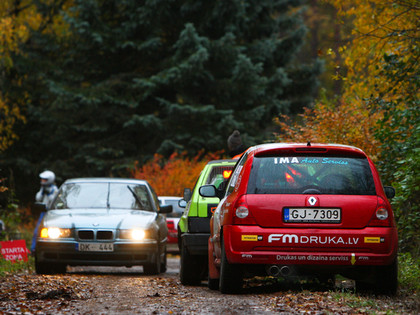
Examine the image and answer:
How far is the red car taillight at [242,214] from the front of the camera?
8727 mm

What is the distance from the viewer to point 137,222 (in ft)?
45.8

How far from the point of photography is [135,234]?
13.8m

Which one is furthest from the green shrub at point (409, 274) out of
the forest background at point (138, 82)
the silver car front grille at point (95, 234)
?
the forest background at point (138, 82)

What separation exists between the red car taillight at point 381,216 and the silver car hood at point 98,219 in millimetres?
5878

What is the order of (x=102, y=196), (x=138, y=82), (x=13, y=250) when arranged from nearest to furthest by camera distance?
(x=102, y=196)
(x=13, y=250)
(x=138, y=82)

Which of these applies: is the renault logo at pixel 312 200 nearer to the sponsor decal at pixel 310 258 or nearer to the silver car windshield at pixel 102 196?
the sponsor decal at pixel 310 258

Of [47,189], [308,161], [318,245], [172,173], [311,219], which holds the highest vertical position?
[172,173]

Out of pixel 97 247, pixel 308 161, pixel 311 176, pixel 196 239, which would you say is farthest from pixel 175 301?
pixel 97 247

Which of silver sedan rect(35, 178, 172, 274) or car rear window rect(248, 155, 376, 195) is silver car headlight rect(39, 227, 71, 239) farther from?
car rear window rect(248, 155, 376, 195)

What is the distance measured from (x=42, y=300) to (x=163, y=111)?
88.8 feet

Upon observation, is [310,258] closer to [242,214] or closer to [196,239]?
[242,214]

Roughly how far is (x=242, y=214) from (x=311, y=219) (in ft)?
2.26

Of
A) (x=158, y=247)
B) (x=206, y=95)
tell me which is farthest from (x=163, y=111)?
(x=158, y=247)

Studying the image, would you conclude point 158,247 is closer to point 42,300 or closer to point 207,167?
point 207,167
